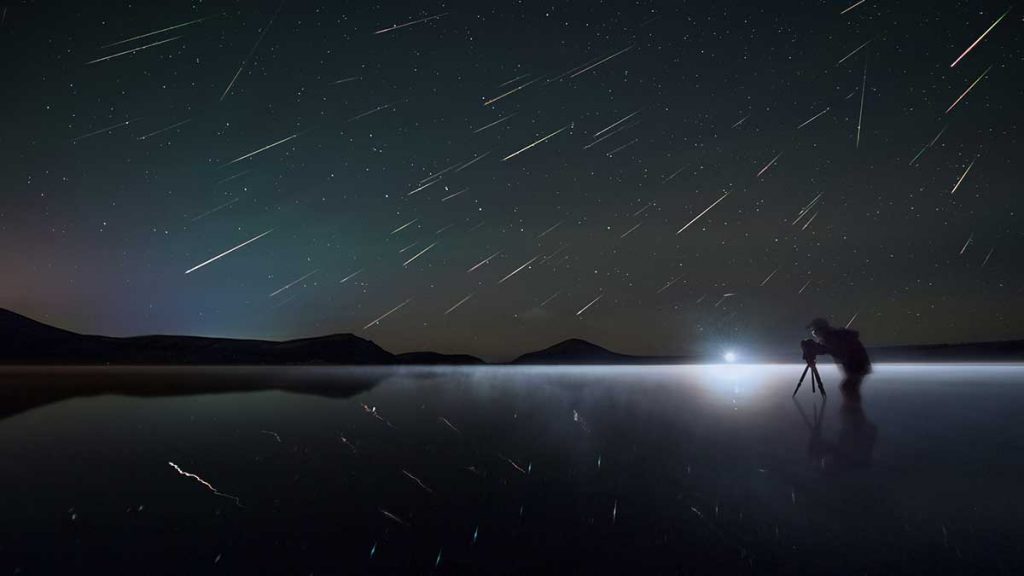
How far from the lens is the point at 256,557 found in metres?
6.75

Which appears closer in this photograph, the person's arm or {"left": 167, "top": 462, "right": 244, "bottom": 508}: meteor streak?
{"left": 167, "top": 462, "right": 244, "bottom": 508}: meteor streak

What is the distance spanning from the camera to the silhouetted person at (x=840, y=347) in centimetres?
2561

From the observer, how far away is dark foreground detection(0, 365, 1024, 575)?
6.64 metres

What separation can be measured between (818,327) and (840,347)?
136 centimetres

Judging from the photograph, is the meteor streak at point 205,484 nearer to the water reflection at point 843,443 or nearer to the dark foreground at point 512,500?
the dark foreground at point 512,500

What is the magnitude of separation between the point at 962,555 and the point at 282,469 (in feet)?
39.1

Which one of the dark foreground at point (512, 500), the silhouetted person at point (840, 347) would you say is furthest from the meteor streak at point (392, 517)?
the silhouetted person at point (840, 347)

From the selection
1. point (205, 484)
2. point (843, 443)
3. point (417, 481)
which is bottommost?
point (205, 484)

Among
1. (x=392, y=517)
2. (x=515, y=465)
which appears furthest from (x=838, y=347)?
→ (x=392, y=517)

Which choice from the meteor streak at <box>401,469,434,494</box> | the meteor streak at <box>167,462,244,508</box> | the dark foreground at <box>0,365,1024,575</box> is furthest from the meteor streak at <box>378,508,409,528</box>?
the meteor streak at <box>167,462,244,508</box>

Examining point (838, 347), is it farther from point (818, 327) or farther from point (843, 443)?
point (843, 443)

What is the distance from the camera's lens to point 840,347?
26078 mm

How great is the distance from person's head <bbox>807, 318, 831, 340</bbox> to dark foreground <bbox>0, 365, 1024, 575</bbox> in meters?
8.31

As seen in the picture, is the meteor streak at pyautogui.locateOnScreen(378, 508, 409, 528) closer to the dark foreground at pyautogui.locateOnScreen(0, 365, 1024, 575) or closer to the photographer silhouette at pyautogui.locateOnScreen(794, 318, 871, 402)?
the dark foreground at pyautogui.locateOnScreen(0, 365, 1024, 575)
